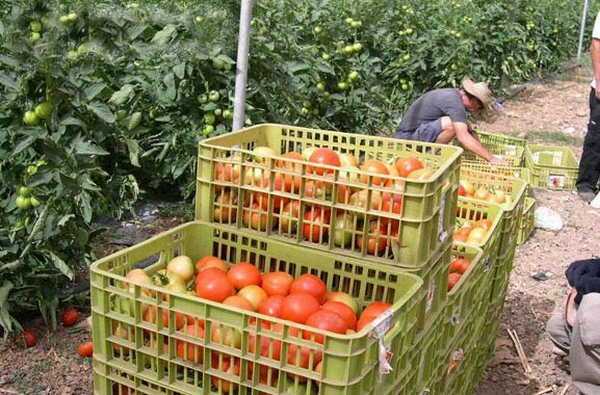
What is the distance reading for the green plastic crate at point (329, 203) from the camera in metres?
2.18

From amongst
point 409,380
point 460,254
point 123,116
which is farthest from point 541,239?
point 409,380

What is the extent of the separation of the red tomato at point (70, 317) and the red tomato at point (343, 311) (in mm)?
1815

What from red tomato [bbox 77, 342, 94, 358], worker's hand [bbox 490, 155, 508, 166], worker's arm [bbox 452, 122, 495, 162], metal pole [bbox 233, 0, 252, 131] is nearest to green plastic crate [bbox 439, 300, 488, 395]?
metal pole [bbox 233, 0, 252, 131]

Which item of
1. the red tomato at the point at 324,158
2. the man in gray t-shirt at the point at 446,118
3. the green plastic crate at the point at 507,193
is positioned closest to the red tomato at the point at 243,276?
the red tomato at the point at 324,158

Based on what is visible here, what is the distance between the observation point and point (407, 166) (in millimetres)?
2553

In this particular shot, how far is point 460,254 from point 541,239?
9.48ft

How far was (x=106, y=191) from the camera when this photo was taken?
12.0ft

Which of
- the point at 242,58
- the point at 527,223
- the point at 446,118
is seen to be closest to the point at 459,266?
the point at 242,58

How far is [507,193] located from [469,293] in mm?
1899

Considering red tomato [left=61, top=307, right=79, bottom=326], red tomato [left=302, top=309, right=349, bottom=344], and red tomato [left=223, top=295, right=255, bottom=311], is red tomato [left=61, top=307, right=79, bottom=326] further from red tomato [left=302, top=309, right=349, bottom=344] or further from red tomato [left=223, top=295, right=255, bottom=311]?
red tomato [left=302, top=309, right=349, bottom=344]

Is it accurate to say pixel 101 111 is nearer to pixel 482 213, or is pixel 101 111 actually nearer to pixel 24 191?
pixel 24 191

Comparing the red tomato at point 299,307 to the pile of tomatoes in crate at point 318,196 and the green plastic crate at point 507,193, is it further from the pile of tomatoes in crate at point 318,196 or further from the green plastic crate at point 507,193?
the green plastic crate at point 507,193

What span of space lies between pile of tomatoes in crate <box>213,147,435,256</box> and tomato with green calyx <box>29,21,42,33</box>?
154cm

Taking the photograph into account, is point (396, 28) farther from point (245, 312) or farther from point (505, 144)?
point (245, 312)
